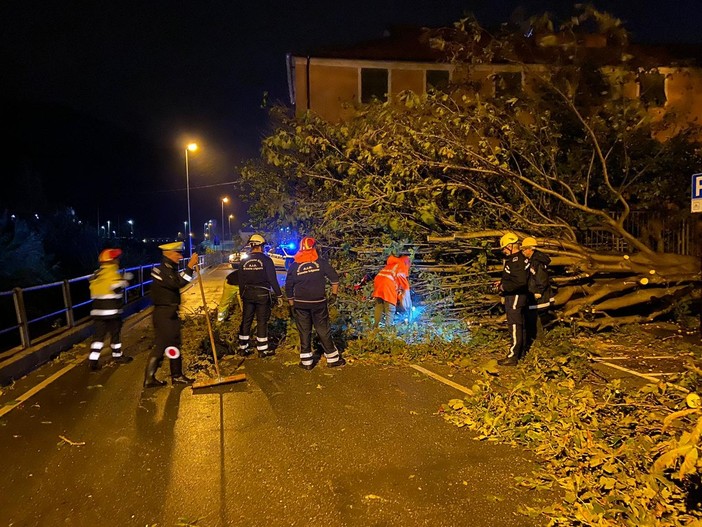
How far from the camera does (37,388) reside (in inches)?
244

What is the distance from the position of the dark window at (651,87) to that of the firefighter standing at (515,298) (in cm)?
503

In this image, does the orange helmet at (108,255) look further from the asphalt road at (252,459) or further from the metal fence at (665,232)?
the metal fence at (665,232)

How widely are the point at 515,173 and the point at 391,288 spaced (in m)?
2.88

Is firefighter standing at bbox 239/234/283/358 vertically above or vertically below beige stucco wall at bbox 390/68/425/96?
below

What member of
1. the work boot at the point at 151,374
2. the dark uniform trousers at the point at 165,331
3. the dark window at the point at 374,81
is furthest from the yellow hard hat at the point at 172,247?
the dark window at the point at 374,81

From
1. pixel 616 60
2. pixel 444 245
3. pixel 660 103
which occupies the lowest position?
pixel 444 245

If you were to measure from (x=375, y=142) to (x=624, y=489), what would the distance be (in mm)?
7244

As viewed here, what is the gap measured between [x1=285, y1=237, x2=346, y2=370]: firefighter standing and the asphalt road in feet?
1.98

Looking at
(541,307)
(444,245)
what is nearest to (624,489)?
(541,307)

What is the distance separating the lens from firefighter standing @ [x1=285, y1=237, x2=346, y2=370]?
6676 mm

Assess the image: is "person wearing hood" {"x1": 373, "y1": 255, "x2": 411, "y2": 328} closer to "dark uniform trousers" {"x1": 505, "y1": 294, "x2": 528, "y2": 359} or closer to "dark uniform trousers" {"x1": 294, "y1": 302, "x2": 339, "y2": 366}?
"dark uniform trousers" {"x1": 294, "y1": 302, "x2": 339, "y2": 366}

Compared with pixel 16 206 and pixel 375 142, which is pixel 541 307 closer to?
pixel 375 142

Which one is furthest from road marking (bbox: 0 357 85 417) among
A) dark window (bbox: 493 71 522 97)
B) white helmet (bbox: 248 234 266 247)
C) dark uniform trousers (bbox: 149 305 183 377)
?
Result: dark window (bbox: 493 71 522 97)

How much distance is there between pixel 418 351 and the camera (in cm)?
746
